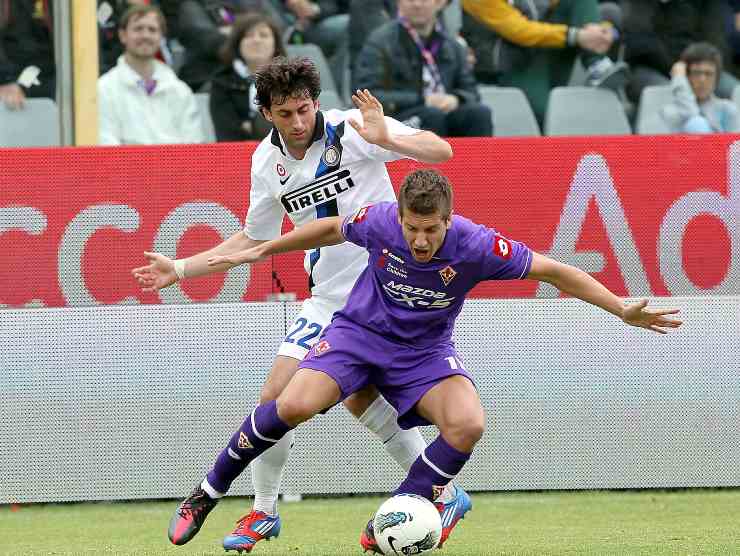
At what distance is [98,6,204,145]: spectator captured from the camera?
8.98 m

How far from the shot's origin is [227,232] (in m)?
7.80

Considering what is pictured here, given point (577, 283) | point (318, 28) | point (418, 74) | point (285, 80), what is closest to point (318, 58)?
point (318, 28)

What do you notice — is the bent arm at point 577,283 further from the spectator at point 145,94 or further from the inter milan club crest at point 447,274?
the spectator at point 145,94

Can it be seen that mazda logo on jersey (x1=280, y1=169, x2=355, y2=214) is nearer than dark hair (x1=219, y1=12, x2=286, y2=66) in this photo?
Yes

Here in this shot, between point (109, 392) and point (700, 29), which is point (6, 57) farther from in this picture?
point (700, 29)

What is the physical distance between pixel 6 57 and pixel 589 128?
4.30 m

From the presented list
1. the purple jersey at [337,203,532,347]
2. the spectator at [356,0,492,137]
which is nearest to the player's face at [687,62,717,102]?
the spectator at [356,0,492,137]

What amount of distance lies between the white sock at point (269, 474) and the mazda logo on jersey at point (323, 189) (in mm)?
1089

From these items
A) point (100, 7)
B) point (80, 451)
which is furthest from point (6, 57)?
point (80, 451)

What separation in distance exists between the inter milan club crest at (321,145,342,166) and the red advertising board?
195 centimetres

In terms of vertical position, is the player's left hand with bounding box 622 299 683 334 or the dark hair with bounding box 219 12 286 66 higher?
the dark hair with bounding box 219 12 286 66

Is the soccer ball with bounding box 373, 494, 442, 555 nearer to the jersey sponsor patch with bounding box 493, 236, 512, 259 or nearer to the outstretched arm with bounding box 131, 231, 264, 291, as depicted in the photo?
the jersey sponsor patch with bounding box 493, 236, 512, 259

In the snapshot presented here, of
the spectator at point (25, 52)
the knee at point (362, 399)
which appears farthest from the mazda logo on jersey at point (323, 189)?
the spectator at point (25, 52)

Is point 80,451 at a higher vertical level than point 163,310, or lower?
lower
